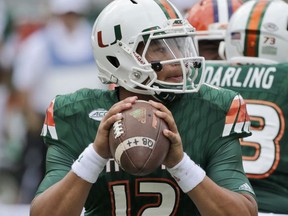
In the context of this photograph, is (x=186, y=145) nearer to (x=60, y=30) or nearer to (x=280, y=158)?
(x=280, y=158)

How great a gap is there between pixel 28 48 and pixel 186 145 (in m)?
4.79

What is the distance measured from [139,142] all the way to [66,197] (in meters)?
0.39

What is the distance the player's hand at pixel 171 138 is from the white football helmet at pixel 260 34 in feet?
6.84

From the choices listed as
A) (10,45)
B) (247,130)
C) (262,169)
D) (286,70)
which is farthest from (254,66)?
(10,45)

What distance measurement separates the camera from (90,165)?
373 centimetres

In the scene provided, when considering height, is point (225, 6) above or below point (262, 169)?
above

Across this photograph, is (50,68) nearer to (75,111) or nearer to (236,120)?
(75,111)

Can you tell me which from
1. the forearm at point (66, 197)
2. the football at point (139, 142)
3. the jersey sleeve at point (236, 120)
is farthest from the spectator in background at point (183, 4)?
the football at point (139, 142)

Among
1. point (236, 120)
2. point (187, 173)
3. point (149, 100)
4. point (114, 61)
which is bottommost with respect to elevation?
point (187, 173)

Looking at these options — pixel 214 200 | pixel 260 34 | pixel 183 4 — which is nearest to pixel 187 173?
pixel 214 200

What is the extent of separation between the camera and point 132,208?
4039mm

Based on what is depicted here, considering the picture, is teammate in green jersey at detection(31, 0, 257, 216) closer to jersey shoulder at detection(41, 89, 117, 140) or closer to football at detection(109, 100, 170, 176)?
jersey shoulder at detection(41, 89, 117, 140)

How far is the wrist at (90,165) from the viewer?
373cm

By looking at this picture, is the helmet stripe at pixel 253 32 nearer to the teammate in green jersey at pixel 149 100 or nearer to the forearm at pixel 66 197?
the teammate in green jersey at pixel 149 100
